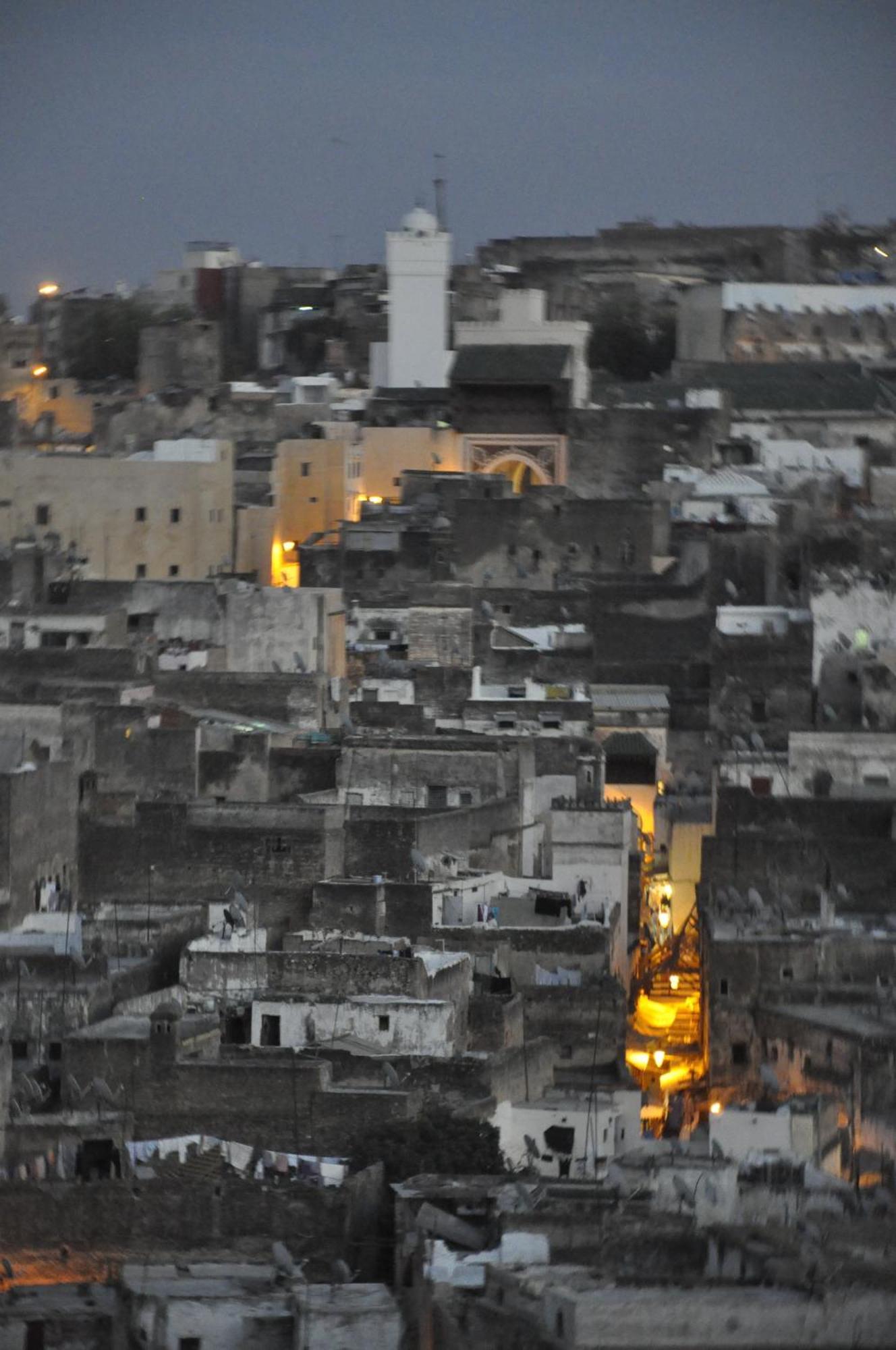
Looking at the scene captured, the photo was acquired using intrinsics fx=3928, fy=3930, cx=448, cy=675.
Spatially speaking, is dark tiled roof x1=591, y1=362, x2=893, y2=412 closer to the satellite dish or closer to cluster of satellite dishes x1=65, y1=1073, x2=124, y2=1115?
the satellite dish

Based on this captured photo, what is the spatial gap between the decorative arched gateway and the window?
94.3 feet

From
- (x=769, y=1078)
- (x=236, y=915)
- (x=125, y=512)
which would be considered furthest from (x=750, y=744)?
(x=769, y=1078)

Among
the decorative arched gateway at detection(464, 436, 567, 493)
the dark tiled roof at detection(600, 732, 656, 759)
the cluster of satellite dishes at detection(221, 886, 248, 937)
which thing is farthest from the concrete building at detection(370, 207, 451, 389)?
the cluster of satellite dishes at detection(221, 886, 248, 937)

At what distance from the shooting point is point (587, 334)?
7100 cm

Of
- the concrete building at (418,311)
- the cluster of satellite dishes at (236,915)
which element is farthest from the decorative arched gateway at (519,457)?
the cluster of satellite dishes at (236,915)

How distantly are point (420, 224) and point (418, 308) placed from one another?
1.59 metres

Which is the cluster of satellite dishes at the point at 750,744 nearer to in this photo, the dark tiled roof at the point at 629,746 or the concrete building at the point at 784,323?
the dark tiled roof at the point at 629,746

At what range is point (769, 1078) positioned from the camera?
3050 centimetres

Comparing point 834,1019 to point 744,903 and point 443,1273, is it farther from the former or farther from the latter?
point 443,1273

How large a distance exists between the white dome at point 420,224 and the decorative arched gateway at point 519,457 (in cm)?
811

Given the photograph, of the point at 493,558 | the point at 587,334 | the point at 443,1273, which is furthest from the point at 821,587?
the point at 587,334

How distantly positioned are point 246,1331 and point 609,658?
24642 millimetres

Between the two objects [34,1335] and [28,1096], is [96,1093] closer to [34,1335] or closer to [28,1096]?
[28,1096]

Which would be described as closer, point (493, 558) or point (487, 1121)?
point (487, 1121)
